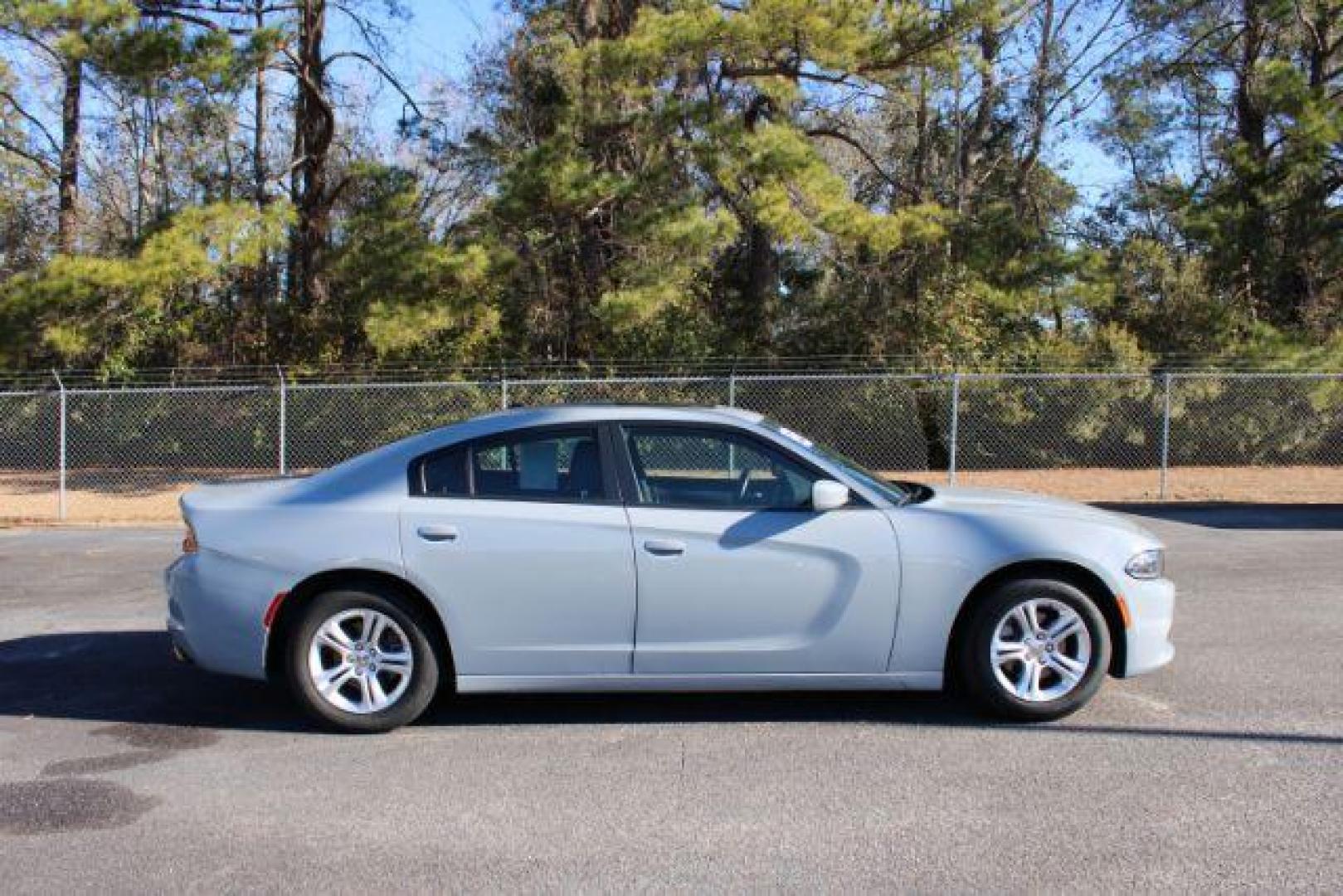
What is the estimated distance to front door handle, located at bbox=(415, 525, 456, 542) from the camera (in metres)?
5.32

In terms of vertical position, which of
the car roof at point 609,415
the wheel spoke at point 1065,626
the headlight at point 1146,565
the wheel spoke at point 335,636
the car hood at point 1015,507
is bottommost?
the wheel spoke at point 335,636

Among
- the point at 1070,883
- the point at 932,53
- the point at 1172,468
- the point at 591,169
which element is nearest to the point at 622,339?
the point at 591,169

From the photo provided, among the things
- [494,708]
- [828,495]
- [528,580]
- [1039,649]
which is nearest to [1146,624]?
[1039,649]

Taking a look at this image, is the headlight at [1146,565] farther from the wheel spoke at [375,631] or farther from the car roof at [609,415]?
the wheel spoke at [375,631]

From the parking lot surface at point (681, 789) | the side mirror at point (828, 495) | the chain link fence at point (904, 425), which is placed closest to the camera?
the parking lot surface at point (681, 789)

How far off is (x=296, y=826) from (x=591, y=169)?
566 inches

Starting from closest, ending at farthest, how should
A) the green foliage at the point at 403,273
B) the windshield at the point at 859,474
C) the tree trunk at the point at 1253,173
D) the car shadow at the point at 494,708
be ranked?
1. the car shadow at the point at 494,708
2. the windshield at the point at 859,474
3. the green foliage at the point at 403,273
4. the tree trunk at the point at 1253,173

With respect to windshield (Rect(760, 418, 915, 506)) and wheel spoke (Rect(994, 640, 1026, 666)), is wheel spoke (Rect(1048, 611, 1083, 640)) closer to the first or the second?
wheel spoke (Rect(994, 640, 1026, 666))

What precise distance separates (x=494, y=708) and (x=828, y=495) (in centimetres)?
199

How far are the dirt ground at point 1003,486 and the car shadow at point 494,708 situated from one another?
904 centimetres

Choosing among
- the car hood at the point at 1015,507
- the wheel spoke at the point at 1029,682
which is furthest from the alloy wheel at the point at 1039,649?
the car hood at the point at 1015,507

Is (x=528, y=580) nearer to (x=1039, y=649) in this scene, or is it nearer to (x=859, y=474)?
(x=859, y=474)

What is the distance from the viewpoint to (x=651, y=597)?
5277mm

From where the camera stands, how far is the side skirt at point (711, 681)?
5344mm
